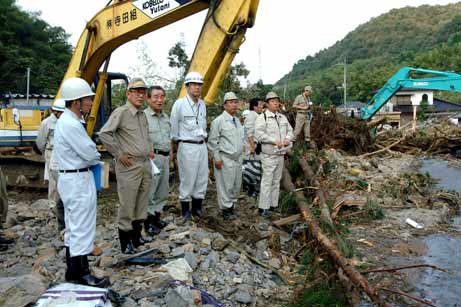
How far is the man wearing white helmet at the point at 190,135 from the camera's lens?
5562mm

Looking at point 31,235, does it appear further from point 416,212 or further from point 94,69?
point 416,212

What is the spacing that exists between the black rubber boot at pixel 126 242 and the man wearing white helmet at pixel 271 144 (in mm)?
2428

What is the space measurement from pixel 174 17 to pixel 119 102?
746 cm

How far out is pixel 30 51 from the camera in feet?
102

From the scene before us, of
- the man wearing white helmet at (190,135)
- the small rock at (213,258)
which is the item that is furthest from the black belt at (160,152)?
the small rock at (213,258)

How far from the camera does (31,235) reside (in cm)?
605

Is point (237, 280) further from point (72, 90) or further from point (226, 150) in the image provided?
point (72, 90)

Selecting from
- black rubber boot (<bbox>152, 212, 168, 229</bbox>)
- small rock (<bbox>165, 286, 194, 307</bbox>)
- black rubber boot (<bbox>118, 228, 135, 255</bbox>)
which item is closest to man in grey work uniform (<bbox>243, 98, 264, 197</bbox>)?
black rubber boot (<bbox>152, 212, 168, 229</bbox>)

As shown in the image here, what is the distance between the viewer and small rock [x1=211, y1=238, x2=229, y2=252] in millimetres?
4953

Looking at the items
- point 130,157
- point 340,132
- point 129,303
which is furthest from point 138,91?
point 340,132

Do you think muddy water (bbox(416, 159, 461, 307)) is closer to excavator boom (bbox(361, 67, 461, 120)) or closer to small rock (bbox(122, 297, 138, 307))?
small rock (bbox(122, 297, 138, 307))

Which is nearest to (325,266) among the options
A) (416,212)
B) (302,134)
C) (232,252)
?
(232,252)

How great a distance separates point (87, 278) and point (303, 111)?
361 inches

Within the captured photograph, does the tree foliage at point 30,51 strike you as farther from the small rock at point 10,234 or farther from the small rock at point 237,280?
the small rock at point 237,280
